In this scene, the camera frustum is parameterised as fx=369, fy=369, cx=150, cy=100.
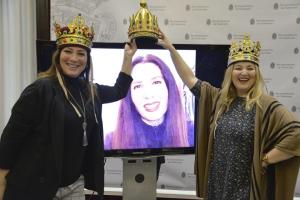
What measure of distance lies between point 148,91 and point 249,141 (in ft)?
2.66

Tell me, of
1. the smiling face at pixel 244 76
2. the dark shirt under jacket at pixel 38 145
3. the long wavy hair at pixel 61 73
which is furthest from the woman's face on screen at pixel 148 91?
the dark shirt under jacket at pixel 38 145

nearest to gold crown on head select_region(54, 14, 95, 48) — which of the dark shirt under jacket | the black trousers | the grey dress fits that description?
the dark shirt under jacket

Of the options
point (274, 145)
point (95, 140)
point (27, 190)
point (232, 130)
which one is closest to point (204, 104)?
point (232, 130)

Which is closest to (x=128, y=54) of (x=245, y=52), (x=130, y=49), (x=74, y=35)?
(x=130, y=49)

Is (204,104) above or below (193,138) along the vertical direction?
above

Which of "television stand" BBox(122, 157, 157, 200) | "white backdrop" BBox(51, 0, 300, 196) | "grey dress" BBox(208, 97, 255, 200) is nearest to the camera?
"grey dress" BBox(208, 97, 255, 200)

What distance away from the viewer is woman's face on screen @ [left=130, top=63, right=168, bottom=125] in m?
2.49

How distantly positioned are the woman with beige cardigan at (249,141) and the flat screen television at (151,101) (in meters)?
0.42

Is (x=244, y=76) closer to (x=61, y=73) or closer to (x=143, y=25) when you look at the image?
(x=143, y=25)

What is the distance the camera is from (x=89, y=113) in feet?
6.15

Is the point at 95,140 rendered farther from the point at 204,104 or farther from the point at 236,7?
the point at 236,7

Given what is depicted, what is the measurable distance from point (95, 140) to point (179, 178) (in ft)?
4.58

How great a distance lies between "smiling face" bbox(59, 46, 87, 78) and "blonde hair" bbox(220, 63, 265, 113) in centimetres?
79

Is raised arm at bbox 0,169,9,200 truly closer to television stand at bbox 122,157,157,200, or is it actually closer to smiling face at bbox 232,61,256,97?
television stand at bbox 122,157,157,200
